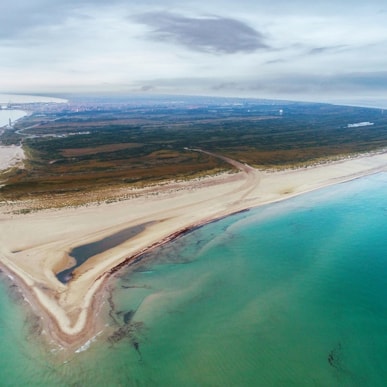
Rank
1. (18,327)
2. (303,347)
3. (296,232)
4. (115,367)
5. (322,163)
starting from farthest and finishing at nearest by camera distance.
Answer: (322,163) → (296,232) → (18,327) → (303,347) → (115,367)

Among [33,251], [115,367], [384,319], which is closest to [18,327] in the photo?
[115,367]

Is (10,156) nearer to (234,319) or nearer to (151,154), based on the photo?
(151,154)

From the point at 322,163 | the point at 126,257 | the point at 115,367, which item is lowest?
the point at 115,367

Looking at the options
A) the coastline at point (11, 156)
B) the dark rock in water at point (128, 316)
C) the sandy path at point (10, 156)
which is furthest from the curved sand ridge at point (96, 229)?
the sandy path at point (10, 156)

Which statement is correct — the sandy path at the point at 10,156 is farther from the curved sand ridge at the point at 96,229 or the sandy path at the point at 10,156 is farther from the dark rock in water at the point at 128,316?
the dark rock in water at the point at 128,316

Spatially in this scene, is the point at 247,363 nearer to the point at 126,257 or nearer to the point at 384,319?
the point at 384,319

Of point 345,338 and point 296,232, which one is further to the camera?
point 296,232

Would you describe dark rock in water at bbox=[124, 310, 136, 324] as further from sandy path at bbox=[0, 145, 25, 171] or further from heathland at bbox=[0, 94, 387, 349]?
sandy path at bbox=[0, 145, 25, 171]

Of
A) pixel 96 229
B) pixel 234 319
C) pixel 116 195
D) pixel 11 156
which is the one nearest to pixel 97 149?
pixel 11 156
